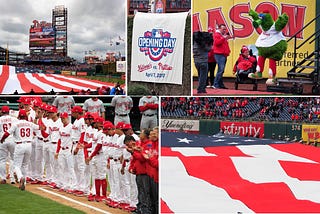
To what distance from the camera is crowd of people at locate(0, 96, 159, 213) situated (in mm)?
2900

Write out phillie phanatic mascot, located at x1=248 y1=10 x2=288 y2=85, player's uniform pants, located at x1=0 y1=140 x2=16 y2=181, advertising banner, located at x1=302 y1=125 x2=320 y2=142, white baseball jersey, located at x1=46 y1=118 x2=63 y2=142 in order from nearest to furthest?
phillie phanatic mascot, located at x1=248 y1=10 x2=288 y2=85
white baseball jersey, located at x1=46 y1=118 x2=63 y2=142
player's uniform pants, located at x1=0 y1=140 x2=16 y2=181
advertising banner, located at x1=302 y1=125 x2=320 y2=142

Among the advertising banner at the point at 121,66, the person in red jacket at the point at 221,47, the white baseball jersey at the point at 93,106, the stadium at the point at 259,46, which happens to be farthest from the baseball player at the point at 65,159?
the person in red jacket at the point at 221,47

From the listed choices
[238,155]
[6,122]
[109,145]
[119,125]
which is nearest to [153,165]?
[119,125]

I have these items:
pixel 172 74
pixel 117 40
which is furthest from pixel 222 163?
pixel 117 40

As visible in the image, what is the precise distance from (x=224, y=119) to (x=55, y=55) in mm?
1662

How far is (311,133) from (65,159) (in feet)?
8.70

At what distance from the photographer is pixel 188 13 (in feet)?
11.7

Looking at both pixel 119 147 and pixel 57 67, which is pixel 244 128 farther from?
pixel 57 67

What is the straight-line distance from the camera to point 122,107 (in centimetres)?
301

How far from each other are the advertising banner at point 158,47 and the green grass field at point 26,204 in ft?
3.97

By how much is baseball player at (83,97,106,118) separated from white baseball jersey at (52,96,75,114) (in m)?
0.13

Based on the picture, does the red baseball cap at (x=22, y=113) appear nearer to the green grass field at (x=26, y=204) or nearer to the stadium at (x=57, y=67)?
the stadium at (x=57, y=67)

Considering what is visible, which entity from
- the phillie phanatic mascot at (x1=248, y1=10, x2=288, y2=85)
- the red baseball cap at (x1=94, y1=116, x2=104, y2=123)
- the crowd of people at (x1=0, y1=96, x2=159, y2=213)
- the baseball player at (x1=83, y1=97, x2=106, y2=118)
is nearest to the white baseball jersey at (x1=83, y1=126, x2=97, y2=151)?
the crowd of people at (x1=0, y1=96, x2=159, y2=213)

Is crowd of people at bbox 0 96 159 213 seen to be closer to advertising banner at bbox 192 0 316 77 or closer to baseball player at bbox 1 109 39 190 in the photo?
baseball player at bbox 1 109 39 190
